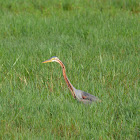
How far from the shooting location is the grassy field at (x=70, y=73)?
3250 mm

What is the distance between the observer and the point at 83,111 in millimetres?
3480

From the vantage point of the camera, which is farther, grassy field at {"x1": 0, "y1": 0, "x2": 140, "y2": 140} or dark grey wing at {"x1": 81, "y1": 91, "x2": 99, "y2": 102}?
dark grey wing at {"x1": 81, "y1": 91, "x2": 99, "y2": 102}

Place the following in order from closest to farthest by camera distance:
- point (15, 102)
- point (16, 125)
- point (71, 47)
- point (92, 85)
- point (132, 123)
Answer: point (132, 123), point (16, 125), point (15, 102), point (92, 85), point (71, 47)

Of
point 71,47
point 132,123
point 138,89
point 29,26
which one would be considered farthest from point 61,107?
point 29,26

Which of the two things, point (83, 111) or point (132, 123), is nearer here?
point (132, 123)

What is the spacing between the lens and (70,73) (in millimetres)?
4699

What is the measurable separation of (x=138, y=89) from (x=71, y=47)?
2.32m

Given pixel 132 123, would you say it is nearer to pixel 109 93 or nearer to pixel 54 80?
pixel 109 93

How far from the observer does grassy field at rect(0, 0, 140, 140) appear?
325 centimetres

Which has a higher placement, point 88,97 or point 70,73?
point 88,97

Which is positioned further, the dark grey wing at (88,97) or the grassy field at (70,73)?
the dark grey wing at (88,97)

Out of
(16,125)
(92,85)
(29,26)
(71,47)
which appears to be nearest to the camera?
(16,125)

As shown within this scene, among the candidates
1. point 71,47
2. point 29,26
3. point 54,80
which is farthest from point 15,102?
point 29,26

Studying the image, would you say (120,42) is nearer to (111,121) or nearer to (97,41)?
(97,41)
